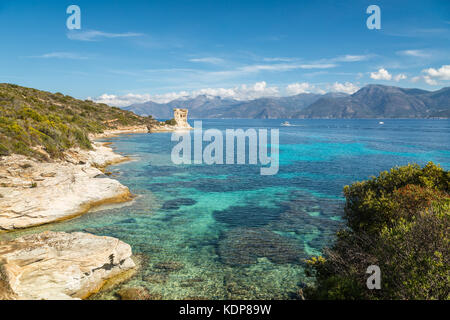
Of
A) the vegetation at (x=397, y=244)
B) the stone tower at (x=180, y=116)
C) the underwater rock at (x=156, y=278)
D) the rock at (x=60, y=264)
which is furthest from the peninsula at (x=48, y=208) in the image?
Answer: the stone tower at (x=180, y=116)

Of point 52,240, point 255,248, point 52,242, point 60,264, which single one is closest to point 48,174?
point 52,240

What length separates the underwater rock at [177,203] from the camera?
22.1m

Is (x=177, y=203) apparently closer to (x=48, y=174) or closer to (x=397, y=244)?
(x=48, y=174)

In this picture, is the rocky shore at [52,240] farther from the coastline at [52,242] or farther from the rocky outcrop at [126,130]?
the rocky outcrop at [126,130]

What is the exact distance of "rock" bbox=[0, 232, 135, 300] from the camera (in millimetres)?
9320

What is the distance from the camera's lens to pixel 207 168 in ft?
132

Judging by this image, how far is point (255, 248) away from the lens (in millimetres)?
15125

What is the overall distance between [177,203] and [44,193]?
33.8ft

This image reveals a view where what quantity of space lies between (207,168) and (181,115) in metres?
96.9

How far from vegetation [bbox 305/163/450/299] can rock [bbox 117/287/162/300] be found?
638cm

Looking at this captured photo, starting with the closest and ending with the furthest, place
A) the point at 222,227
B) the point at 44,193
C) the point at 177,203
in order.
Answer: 1. the point at 222,227
2. the point at 44,193
3. the point at 177,203
